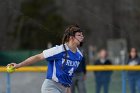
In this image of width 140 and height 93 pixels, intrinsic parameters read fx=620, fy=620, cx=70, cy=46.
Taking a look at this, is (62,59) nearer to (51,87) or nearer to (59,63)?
(59,63)

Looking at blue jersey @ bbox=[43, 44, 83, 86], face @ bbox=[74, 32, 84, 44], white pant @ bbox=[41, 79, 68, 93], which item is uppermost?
face @ bbox=[74, 32, 84, 44]

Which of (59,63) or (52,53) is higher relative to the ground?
(52,53)

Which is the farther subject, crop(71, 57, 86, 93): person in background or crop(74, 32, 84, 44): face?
crop(71, 57, 86, 93): person in background

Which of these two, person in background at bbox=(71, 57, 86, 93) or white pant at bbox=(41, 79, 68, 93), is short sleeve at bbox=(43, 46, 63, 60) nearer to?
white pant at bbox=(41, 79, 68, 93)

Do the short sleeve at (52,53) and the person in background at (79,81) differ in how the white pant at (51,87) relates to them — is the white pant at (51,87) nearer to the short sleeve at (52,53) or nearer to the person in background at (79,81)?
the short sleeve at (52,53)

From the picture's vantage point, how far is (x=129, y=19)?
5156 cm

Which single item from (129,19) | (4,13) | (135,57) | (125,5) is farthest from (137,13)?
(135,57)

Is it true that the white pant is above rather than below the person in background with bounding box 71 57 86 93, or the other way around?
below

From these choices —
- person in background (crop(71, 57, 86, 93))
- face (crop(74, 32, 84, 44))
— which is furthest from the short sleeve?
person in background (crop(71, 57, 86, 93))

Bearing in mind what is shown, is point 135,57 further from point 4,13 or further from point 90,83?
point 4,13

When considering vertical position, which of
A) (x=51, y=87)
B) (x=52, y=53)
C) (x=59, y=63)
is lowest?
(x=51, y=87)

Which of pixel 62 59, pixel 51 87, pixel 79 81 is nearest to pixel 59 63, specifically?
pixel 62 59

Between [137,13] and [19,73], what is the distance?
3731 centimetres

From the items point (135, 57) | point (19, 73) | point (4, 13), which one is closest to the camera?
point (19, 73)
